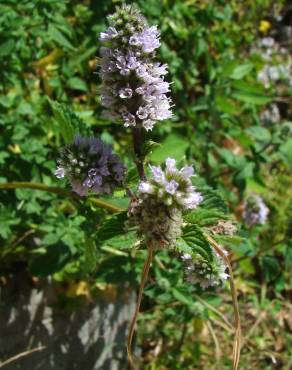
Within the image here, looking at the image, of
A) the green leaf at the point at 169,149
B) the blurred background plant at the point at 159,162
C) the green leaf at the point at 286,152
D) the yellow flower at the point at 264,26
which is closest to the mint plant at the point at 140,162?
the blurred background plant at the point at 159,162

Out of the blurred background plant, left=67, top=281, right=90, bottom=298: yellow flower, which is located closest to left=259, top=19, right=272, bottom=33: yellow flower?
the blurred background plant

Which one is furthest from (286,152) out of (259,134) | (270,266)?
(270,266)

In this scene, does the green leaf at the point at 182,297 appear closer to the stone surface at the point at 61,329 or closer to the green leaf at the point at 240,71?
the stone surface at the point at 61,329

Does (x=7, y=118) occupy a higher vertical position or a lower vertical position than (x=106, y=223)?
higher

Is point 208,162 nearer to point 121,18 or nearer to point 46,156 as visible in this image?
point 46,156

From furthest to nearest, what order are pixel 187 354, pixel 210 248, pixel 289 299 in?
pixel 289 299
pixel 187 354
pixel 210 248

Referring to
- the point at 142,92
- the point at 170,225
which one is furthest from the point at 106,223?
the point at 142,92

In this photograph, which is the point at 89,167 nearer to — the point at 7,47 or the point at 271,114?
the point at 7,47

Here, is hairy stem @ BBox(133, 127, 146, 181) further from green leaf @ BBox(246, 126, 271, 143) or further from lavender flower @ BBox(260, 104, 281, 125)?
lavender flower @ BBox(260, 104, 281, 125)
